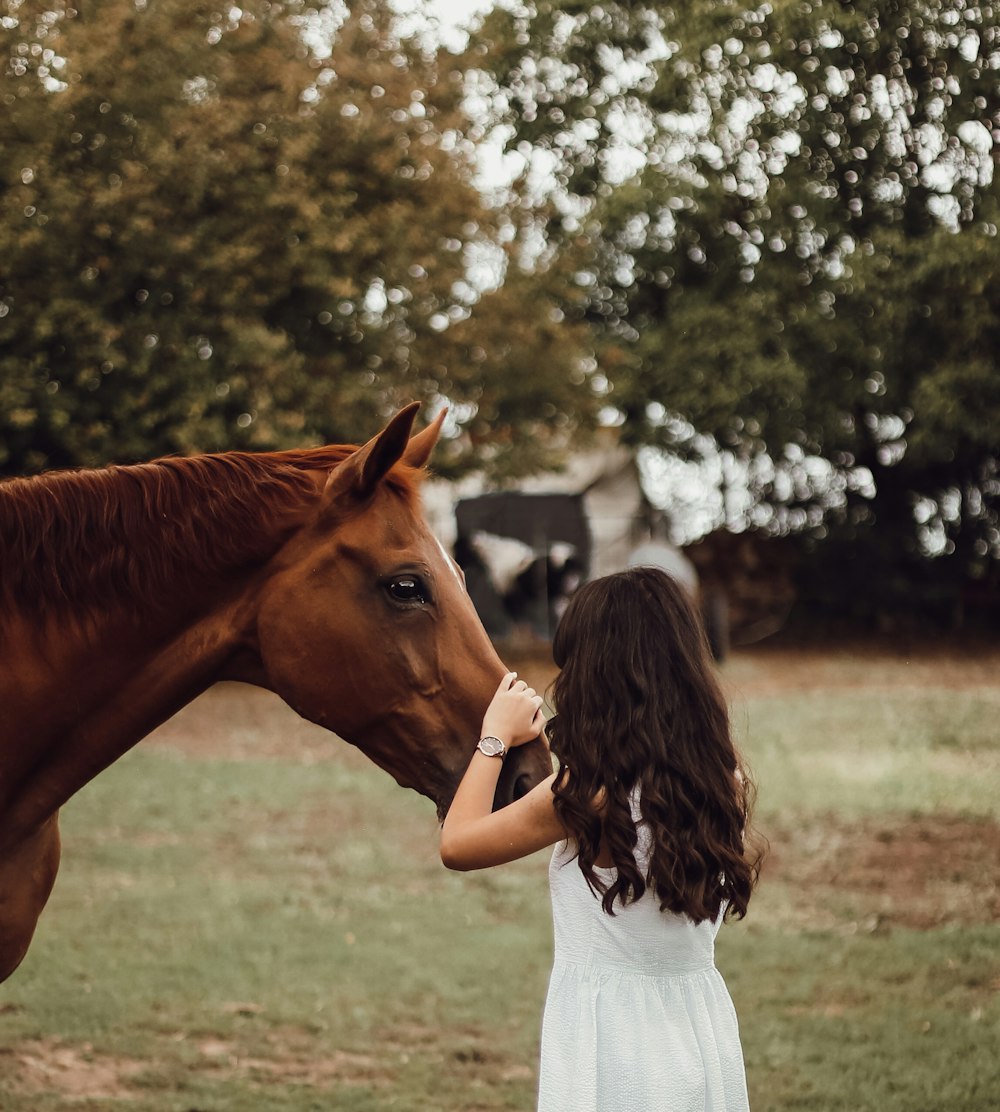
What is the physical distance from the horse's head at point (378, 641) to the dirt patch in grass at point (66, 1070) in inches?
98.8

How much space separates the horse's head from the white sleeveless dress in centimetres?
48

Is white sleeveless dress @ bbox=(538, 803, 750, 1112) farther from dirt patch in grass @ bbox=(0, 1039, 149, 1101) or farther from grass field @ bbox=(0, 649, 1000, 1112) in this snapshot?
dirt patch in grass @ bbox=(0, 1039, 149, 1101)

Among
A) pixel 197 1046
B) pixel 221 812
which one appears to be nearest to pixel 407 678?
pixel 197 1046

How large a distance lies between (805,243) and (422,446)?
11931mm

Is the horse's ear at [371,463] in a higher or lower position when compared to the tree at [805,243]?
lower

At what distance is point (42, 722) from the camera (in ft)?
8.73

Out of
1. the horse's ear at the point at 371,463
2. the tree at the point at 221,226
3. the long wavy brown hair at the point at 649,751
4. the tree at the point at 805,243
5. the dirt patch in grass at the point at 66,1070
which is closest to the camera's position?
the long wavy brown hair at the point at 649,751

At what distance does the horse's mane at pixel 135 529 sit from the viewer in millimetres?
2654

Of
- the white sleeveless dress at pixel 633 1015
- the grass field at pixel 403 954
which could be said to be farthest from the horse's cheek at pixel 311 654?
the grass field at pixel 403 954

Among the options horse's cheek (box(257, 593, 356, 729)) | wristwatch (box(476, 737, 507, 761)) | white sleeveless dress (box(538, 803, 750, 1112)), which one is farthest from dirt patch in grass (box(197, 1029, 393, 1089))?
wristwatch (box(476, 737, 507, 761))

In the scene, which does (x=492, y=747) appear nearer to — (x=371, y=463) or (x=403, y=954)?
(x=371, y=463)

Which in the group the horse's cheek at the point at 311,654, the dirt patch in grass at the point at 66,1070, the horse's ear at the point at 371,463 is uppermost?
the horse's ear at the point at 371,463

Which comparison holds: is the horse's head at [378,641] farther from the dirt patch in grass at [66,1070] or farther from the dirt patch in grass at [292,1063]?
the dirt patch in grass at [66,1070]

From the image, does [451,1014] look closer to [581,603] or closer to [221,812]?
[581,603]
